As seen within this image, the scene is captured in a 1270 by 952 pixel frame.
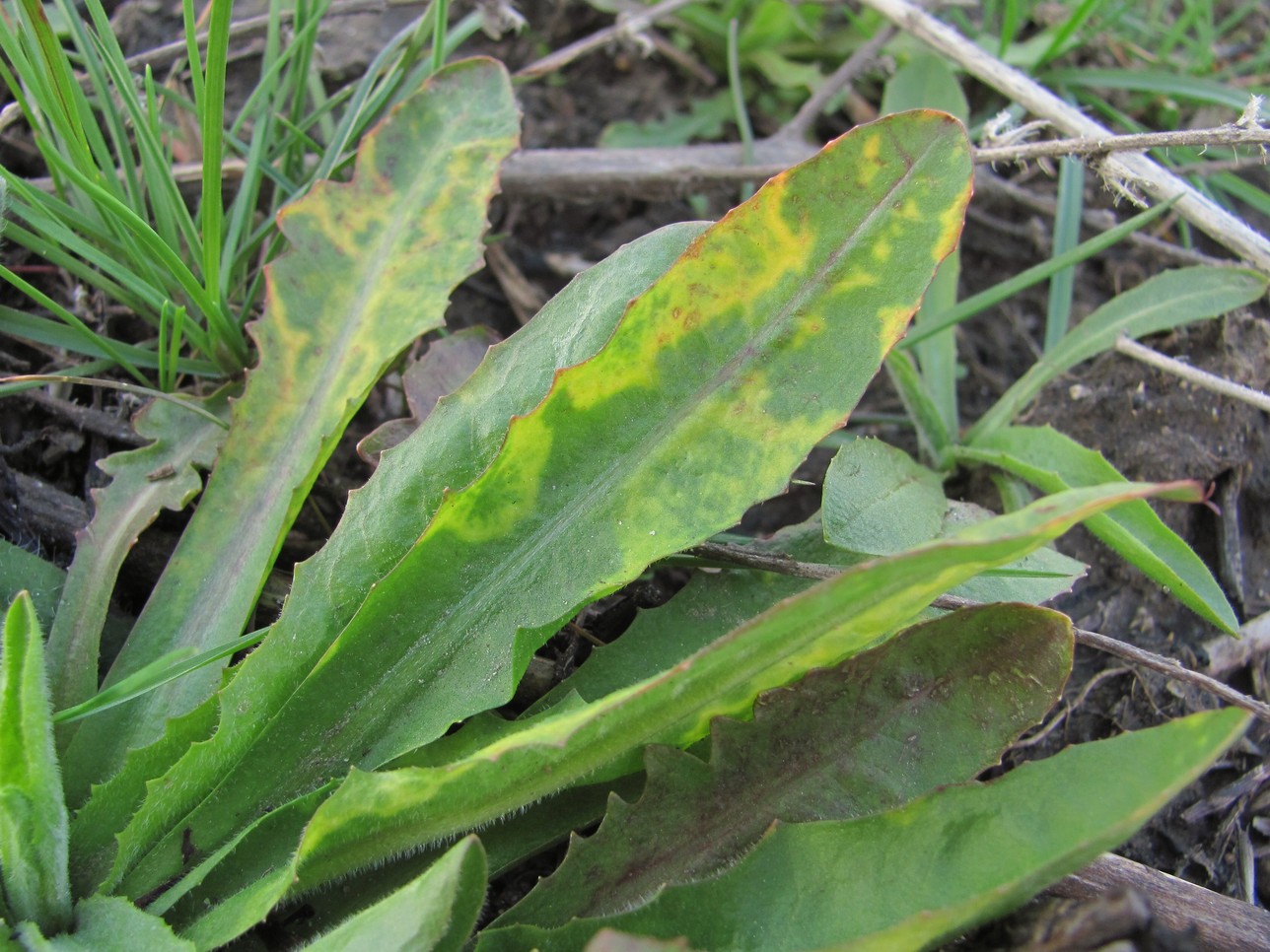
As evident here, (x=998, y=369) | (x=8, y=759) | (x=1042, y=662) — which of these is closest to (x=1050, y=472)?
(x=1042, y=662)

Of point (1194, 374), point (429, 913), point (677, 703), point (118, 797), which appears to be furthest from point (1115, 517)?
point (118, 797)

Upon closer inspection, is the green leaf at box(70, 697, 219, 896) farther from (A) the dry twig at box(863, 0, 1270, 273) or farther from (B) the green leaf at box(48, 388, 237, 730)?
(A) the dry twig at box(863, 0, 1270, 273)

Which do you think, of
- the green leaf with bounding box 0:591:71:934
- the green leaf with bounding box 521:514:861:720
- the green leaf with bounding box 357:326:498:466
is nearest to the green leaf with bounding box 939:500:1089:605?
the green leaf with bounding box 521:514:861:720

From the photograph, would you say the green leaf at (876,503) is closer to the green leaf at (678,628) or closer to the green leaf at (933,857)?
the green leaf at (678,628)

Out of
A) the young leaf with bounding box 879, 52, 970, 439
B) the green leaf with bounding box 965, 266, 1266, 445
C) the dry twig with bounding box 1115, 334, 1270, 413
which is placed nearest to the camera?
the dry twig with bounding box 1115, 334, 1270, 413

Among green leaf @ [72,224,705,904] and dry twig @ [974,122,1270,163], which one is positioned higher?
dry twig @ [974,122,1270,163]

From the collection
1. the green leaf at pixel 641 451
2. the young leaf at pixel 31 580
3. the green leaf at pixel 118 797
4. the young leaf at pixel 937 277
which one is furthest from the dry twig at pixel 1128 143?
the young leaf at pixel 31 580
